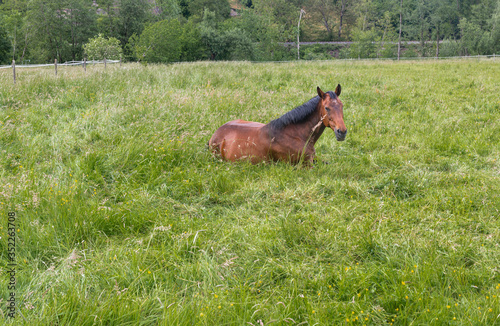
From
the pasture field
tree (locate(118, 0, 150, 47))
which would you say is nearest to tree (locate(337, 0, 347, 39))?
tree (locate(118, 0, 150, 47))

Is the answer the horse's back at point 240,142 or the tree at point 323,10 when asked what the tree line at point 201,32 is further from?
the horse's back at point 240,142

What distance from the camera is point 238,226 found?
3611mm

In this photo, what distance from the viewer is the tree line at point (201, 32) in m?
53.8

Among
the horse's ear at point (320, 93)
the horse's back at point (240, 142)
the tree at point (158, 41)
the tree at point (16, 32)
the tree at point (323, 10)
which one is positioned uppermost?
the tree at point (323, 10)

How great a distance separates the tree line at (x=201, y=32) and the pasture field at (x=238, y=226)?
3853cm

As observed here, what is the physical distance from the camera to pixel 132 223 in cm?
364

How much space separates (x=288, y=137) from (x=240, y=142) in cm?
88

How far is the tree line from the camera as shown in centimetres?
5384

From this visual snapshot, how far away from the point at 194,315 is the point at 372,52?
7693 centimetres

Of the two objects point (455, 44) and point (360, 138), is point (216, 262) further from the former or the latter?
point (455, 44)

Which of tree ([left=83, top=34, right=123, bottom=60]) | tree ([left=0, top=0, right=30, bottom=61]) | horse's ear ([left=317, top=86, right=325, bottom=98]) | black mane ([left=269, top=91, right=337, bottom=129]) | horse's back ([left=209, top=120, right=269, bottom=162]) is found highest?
tree ([left=0, top=0, right=30, bottom=61])

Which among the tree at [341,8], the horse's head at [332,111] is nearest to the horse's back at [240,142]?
the horse's head at [332,111]

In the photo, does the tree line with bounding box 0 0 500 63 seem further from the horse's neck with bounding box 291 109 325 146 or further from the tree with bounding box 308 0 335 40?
the horse's neck with bounding box 291 109 325 146

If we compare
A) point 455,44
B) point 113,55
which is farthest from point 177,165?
point 455,44
